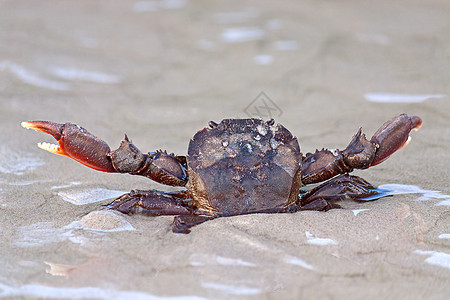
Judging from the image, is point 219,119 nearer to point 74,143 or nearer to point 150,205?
point 150,205

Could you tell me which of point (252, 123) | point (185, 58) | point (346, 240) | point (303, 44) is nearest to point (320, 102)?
point (303, 44)

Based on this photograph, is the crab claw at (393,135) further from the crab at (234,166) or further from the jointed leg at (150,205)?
the jointed leg at (150,205)

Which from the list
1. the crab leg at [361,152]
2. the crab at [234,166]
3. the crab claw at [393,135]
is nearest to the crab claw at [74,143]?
the crab at [234,166]

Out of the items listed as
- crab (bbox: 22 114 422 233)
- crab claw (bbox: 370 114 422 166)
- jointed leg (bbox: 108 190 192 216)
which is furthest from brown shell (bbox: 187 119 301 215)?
crab claw (bbox: 370 114 422 166)

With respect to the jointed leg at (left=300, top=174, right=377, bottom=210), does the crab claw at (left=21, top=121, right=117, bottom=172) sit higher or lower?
higher

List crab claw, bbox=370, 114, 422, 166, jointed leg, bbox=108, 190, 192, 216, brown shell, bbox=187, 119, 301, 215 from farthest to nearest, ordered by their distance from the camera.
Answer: crab claw, bbox=370, 114, 422, 166 < jointed leg, bbox=108, 190, 192, 216 < brown shell, bbox=187, 119, 301, 215

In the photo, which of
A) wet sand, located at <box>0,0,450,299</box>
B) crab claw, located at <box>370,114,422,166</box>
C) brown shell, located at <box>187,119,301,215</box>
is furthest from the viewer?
crab claw, located at <box>370,114,422,166</box>

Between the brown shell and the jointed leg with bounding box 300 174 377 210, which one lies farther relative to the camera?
the jointed leg with bounding box 300 174 377 210

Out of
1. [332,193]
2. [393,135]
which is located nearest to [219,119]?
[332,193]

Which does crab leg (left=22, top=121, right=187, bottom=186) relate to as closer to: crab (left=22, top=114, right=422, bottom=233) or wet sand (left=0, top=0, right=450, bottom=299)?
→ crab (left=22, top=114, right=422, bottom=233)

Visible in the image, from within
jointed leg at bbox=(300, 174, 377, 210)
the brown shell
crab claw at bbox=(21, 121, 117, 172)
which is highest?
crab claw at bbox=(21, 121, 117, 172)
